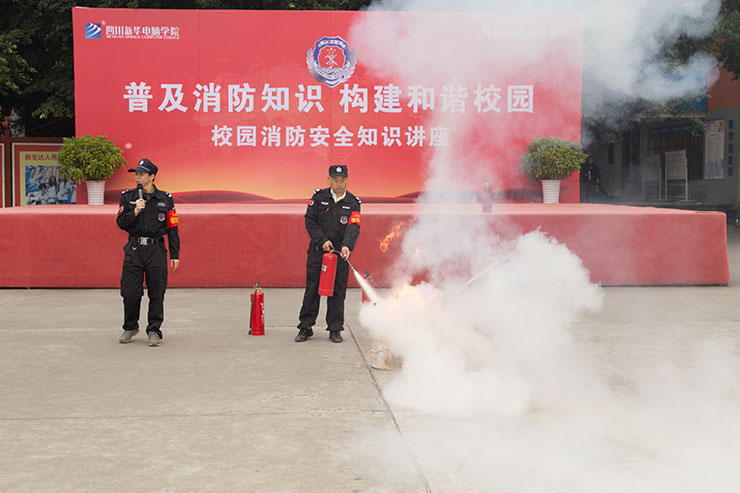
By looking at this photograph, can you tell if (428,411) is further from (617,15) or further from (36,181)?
(36,181)

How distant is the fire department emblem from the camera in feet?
46.9

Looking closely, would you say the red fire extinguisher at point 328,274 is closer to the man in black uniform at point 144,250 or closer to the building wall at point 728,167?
the man in black uniform at point 144,250

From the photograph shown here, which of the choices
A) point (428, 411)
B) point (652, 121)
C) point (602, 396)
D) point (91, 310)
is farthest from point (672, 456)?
point (652, 121)

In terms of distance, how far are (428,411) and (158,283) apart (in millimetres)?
3489

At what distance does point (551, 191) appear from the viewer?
1451 centimetres

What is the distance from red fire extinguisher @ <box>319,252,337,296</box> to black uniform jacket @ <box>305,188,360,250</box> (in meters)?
0.35

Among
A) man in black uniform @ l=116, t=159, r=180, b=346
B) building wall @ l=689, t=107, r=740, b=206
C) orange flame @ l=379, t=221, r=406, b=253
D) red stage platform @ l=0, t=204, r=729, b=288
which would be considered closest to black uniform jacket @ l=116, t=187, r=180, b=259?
man in black uniform @ l=116, t=159, r=180, b=346

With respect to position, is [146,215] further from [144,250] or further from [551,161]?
[551,161]

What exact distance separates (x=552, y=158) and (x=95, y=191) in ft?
28.2

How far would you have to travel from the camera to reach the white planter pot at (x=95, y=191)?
553 inches

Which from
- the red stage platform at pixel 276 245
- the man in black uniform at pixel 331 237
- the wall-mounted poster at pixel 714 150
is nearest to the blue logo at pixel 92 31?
the red stage platform at pixel 276 245

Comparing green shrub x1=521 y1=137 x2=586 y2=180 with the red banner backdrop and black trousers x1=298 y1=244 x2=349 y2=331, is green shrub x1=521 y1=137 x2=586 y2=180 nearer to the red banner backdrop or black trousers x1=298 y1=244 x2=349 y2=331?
the red banner backdrop

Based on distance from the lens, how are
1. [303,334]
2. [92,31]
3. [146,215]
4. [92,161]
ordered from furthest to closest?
[92,31], [92,161], [303,334], [146,215]

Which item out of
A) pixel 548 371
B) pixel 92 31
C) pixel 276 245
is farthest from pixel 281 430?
pixel 92 31
